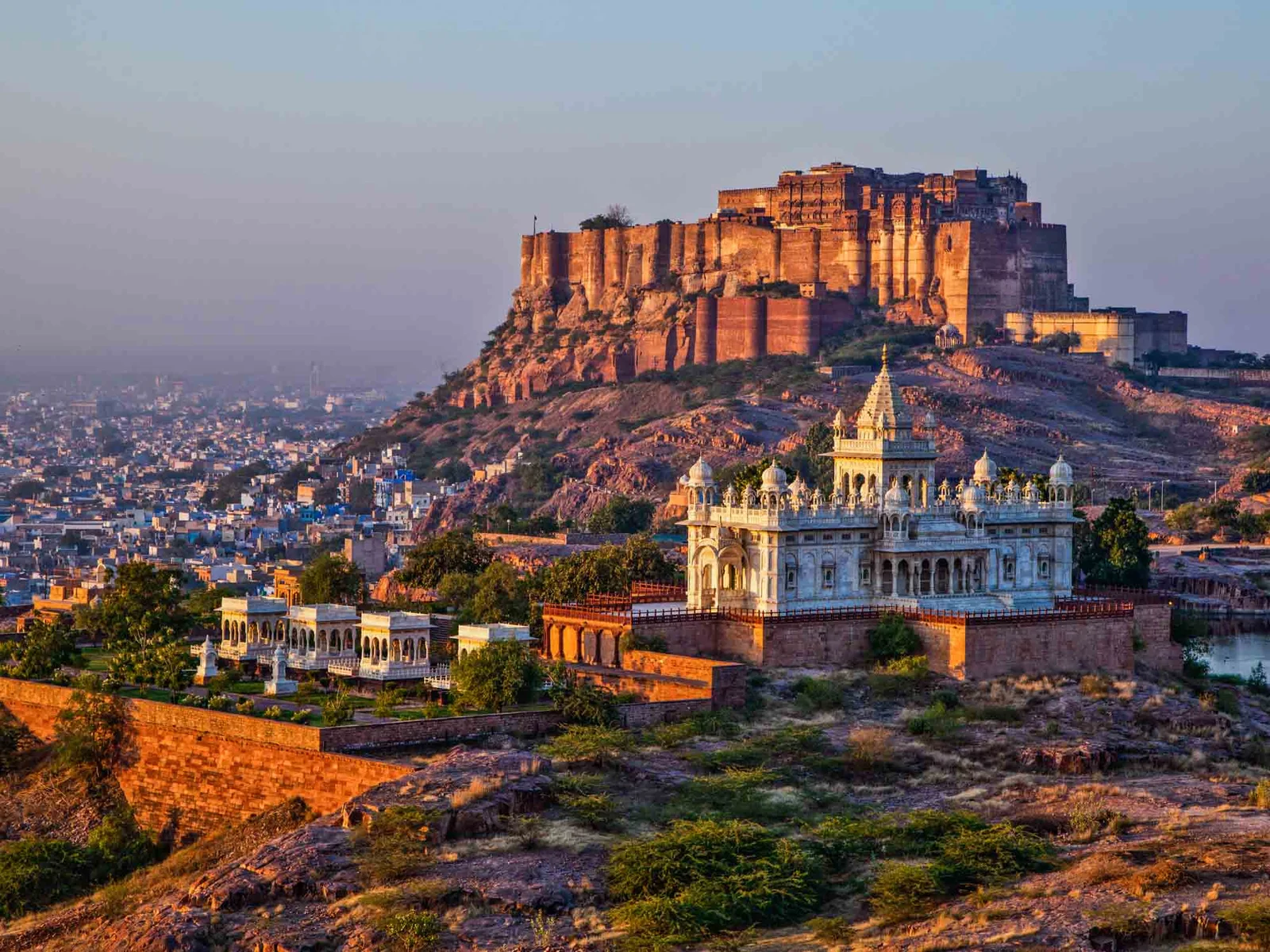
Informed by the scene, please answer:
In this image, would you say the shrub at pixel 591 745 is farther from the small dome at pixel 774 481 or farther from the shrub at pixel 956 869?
the small dome at pixel 774 481

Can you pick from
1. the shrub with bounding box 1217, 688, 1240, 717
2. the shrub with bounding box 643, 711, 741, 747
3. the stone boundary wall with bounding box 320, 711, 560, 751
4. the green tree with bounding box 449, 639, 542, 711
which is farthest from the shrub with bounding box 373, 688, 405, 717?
the shrub with bounding box 1217, 688, 1240, 717

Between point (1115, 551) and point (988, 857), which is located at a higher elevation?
point (1115, 551)

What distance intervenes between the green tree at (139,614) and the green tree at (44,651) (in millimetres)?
1066

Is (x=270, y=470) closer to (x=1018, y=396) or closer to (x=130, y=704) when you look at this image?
(x=1018, y=396)

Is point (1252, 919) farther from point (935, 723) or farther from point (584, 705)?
point (584, 705)

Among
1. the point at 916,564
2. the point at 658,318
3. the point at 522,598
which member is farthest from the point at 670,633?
the point at 658,318

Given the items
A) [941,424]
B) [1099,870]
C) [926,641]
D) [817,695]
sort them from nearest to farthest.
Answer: [1099,870] < [817,695] < [926,641] < [941,424]

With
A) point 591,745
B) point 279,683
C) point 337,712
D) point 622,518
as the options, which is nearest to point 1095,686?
point 591,745

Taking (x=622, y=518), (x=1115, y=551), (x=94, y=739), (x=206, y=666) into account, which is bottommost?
(x=94, y=739)

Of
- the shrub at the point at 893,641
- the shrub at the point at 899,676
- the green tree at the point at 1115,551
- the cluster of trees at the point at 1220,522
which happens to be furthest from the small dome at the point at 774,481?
the cluster of trees at the point at 1220,522

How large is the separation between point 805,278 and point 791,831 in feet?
280

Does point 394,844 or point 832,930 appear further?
point 394,844

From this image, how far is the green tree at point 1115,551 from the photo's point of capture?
2908 inches

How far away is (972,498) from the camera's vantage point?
6003 cm
